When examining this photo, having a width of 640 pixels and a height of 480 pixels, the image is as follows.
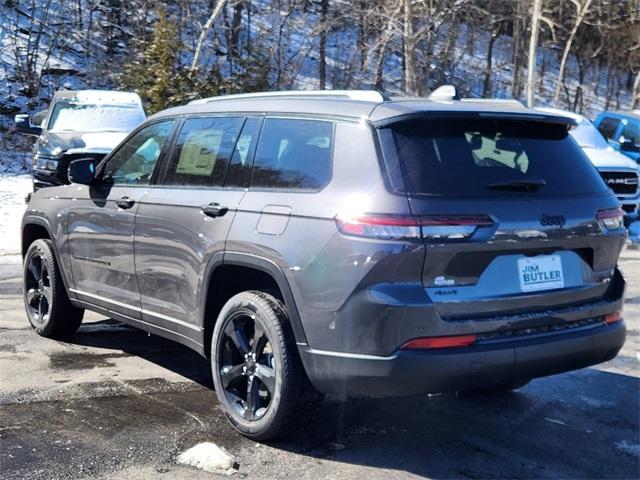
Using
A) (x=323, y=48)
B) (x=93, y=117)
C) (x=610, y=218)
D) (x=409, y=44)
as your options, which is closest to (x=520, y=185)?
(x=610, y=218)

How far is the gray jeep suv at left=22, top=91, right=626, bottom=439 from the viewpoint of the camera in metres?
3.69

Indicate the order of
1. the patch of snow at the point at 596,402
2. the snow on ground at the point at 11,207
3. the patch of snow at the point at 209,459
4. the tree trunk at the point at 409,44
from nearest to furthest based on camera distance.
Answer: the patch of snow at the point at 209,459, the patch of snow at the point at 596,402, the snow on ground at the point at 11,207, the tree trunk at the point at 409,44

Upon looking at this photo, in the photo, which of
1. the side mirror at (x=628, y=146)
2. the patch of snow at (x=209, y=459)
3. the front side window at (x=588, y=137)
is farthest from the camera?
the side mirror at (x=628, y=146)

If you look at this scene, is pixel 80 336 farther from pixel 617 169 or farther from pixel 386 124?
pixel 617 169

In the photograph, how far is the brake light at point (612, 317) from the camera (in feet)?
14.3

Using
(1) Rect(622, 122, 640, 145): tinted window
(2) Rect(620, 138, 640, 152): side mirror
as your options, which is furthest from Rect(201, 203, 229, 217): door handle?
(1) Rect(622, 122, 640, 145): tinted window

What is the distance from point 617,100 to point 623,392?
35581 millimetres

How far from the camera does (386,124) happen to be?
3.92 meters

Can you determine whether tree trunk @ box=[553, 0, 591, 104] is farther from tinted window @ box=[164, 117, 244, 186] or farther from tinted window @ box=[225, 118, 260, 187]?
tinted window @ box=[225, 118, 260, 187]

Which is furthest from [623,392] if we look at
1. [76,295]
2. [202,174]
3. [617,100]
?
[617,100]

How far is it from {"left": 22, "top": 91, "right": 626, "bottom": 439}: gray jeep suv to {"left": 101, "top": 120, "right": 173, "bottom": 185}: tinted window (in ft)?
1.01

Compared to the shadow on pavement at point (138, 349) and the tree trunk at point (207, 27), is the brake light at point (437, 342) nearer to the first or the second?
the shadow on pavement at point (138, 349)

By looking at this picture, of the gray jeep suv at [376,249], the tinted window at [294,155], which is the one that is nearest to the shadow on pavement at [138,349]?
the gray jeep suv at [376,249]

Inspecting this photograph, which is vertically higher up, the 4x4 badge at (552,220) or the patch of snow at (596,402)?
the 4x4 badge at (552,220)
